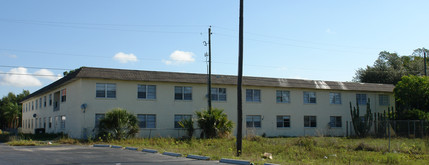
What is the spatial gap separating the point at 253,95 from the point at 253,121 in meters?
2.35

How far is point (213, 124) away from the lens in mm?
28859

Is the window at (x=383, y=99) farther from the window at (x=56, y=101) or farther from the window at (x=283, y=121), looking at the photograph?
the window at (x=56, y=101)

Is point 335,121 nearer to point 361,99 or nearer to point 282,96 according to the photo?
point 361,99

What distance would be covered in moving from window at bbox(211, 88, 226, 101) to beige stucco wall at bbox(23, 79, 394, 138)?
1.04ft

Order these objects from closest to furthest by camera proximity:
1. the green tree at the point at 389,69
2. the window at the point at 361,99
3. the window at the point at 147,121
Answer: the window at the point at 147,121, the window at the point at 361,99, the green tree at the point at 389,69

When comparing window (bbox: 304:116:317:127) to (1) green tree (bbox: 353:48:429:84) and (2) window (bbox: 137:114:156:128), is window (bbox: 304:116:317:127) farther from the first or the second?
(1) green tree (bbox: 353:48:429:84)

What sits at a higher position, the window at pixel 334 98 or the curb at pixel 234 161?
the window at pixel 334 98

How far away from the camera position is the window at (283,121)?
36403 millimetres

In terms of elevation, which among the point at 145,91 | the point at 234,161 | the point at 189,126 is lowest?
the point at 234,161

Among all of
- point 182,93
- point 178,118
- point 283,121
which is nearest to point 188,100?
point 182,93

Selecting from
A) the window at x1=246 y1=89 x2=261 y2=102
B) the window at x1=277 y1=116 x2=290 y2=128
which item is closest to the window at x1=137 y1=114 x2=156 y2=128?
the window at x1=246 y1=89 x2=261 y2=102

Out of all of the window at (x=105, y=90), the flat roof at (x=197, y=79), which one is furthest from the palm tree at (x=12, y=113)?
the window at (x=105, y=90)

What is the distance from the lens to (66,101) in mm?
32625

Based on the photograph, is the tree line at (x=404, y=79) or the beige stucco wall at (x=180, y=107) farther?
the tree line at (x=404, y=79)
